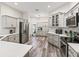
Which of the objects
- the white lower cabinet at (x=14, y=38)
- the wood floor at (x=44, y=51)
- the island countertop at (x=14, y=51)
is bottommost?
the wood floor at (x=44, y=51)

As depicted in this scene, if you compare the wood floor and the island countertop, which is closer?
the island countertop

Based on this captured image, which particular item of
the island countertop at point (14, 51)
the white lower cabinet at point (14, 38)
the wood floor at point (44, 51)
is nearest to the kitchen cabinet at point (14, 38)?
the white lower cabinet at point (14, 38)

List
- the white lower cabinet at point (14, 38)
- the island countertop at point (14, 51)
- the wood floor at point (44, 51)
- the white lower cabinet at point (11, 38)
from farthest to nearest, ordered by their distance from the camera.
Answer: the white lower cabinet at point (14, 38)
the white lower cabinet at point (11, 38)
the wood floor at point (44, 51)
the island countertop at point (14, 51)

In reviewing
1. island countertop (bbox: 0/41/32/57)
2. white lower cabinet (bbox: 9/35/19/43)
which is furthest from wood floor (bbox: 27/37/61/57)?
island countertop (bbox: 0/41/32/57)

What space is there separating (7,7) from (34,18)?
23.2ft

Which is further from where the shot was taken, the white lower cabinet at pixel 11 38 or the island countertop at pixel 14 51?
the white lower cabinet at pixel 11 38

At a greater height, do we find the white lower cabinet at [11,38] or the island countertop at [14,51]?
the island countertop at [14,51]

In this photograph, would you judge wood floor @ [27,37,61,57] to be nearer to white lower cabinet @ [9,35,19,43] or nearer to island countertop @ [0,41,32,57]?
white lower cabinet @ [9,35,19,43]

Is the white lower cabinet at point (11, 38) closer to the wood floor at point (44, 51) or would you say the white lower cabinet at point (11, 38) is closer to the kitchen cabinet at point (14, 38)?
the kitchen cabinet at point (14, 38)

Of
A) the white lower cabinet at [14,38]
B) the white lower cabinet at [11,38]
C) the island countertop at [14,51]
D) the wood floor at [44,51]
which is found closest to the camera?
the island countertop at [14,51]

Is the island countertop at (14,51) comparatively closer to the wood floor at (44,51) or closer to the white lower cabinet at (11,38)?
the wood floor at (44,51)

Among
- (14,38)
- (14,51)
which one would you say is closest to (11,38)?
(14,38)

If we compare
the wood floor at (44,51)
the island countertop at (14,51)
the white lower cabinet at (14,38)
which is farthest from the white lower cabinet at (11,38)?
the island countertop at (14,51)

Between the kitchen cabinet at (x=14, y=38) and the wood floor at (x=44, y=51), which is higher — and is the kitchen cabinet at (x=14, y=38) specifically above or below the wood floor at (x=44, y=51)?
above
